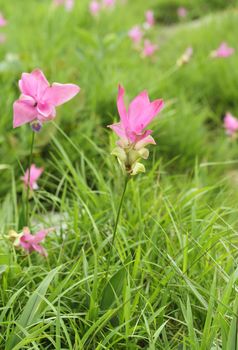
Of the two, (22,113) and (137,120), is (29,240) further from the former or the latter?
(137,120)

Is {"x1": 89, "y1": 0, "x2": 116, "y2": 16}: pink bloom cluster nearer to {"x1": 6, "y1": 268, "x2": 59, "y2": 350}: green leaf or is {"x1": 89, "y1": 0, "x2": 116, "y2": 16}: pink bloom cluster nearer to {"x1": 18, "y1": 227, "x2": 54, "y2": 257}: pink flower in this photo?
{"x1": 18, "y1": 227, "x2": 54, "y2": 257}: pink flower

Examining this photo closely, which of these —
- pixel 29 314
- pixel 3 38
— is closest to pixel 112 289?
pixel 29 314

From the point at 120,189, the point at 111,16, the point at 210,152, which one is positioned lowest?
the point at 210,152

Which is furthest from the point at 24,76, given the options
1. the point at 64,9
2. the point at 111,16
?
the point at 111,16

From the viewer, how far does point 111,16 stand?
12.4 ft

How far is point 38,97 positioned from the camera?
104cm

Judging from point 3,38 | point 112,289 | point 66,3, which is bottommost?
point 112,289

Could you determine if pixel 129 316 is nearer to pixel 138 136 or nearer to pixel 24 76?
pixel 138 136

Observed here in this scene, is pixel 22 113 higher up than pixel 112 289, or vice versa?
pixel 22 113

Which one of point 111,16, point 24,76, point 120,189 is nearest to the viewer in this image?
point 24,76

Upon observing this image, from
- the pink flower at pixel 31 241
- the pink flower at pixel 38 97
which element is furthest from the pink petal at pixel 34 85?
the pink flower at pixel 31 241

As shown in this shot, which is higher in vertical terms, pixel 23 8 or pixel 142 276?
pixel 23 8

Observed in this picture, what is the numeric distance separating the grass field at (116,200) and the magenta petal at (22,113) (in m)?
0.18

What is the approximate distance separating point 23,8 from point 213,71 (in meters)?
1.76
